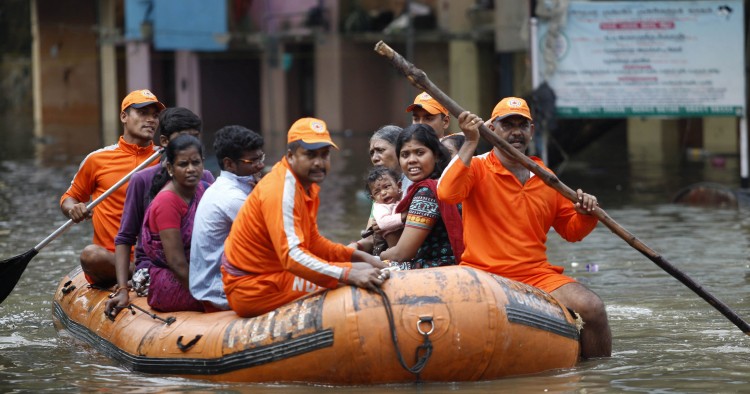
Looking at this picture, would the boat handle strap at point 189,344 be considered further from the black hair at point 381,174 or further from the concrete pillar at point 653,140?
the concrete pillar at point 653,140

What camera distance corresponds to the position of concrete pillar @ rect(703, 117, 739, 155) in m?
21.1

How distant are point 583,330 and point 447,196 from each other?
111 centimetres

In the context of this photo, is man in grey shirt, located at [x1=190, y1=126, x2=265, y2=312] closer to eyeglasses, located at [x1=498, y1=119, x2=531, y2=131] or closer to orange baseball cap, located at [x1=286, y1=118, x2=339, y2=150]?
orange baseball cap, located at [x1=286, y1=118, x2=339, y2=150]

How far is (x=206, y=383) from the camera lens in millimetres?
7098

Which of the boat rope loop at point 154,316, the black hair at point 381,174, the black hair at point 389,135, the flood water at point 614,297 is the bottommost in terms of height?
the flood water at point 614,297

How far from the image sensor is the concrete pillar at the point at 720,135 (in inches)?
832

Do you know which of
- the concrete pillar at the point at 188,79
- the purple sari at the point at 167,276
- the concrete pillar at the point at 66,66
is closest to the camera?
the purple sari at the point at 167,276

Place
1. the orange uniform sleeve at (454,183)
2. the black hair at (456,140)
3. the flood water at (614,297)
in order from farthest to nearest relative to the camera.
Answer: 1. the black hair at (456,140)
2. the flood water at (614,297)
3. the orange uniform sleeve at (454,183)

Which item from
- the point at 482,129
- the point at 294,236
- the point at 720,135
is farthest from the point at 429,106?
the point at 720,135

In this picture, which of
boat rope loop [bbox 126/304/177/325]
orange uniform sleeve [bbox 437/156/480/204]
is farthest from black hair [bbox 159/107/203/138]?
orange uniform sleeve [bbox 437/156/480/204]

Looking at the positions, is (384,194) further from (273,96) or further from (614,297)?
(273,96)

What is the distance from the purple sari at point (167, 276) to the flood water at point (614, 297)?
46 centimetres

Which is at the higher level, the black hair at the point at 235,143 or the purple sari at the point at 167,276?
the black hair at the point at 235,143

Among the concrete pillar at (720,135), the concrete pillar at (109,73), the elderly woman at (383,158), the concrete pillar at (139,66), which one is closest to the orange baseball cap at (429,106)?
the elderly woman at (383,158)
